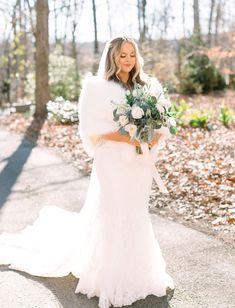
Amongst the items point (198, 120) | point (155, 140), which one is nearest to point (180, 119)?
point (198, 120)

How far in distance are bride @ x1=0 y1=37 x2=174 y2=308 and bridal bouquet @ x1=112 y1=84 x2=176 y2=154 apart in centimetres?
17

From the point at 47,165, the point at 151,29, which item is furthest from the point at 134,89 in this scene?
the point at 151,29

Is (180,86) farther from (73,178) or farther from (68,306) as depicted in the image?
(68,306)

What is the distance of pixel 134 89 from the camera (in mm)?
4207

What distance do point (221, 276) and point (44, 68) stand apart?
1323cm

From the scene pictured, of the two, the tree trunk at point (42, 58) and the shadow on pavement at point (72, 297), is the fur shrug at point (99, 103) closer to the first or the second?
the shadow on pavement at point (72, 297)

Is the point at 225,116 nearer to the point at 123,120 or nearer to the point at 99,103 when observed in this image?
the point at 99,103

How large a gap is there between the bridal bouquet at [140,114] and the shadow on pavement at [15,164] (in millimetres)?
4113

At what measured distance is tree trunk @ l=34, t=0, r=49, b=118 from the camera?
52.9ft

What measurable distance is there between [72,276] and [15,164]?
6297 millimetres

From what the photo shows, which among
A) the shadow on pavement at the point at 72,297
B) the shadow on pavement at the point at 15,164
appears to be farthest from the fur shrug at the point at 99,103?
the shadow on pavement at the point at 15,164

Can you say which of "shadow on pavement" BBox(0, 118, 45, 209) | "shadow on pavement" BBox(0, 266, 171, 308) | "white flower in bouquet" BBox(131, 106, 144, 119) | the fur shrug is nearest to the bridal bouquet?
"white flower in bouquet" BBox(131, 106, 144, 119)

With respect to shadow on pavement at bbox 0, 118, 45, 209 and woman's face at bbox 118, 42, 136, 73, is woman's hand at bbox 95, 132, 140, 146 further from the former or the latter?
shadow on pavement at bbox 0, 118, 45, 209

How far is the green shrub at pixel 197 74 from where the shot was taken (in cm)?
2612
